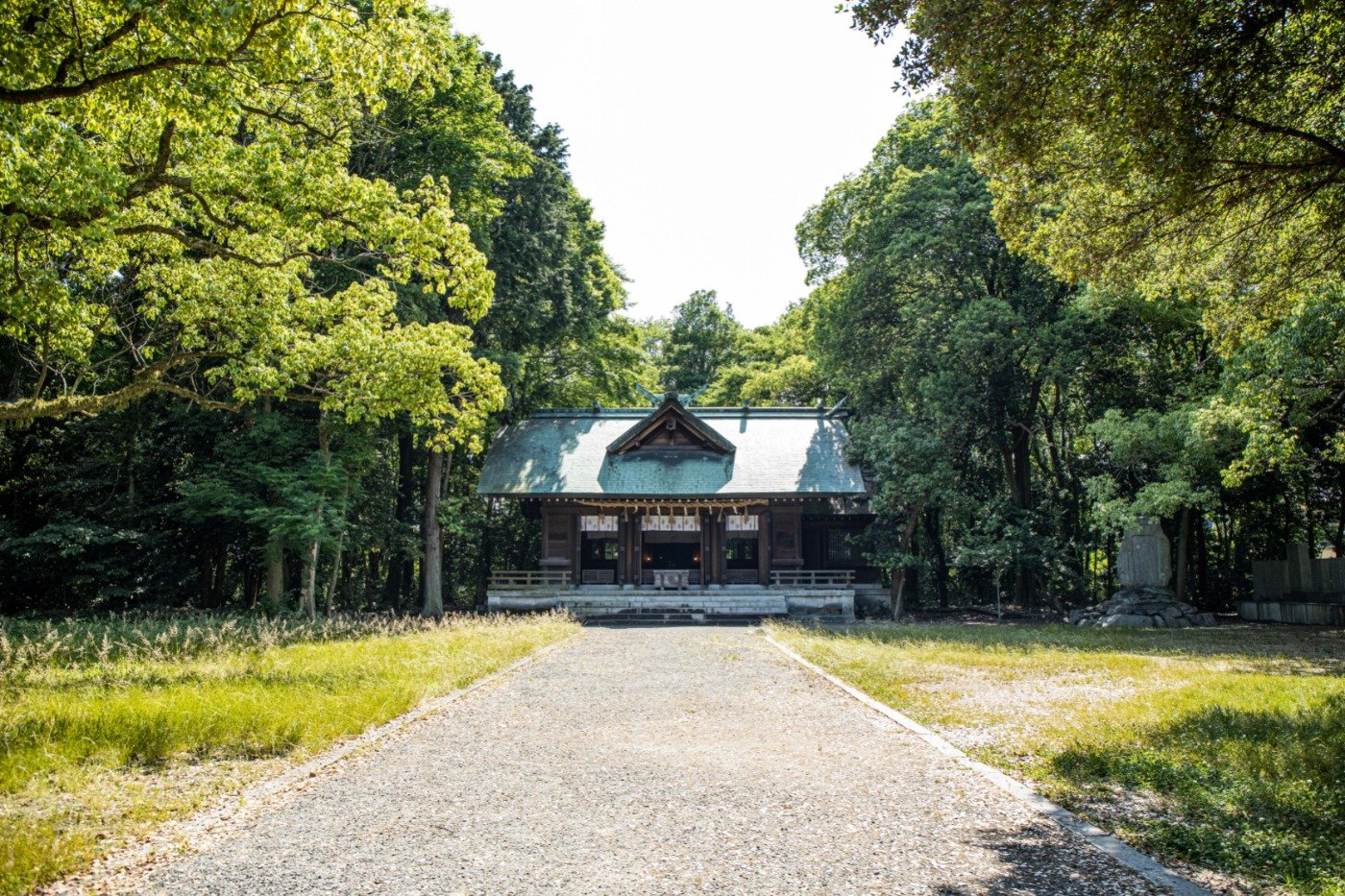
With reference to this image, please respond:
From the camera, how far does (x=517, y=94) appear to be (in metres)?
28.0

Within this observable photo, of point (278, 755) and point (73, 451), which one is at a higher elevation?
point (73, 451)

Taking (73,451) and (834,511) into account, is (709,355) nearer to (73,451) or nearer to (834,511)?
(834,511)

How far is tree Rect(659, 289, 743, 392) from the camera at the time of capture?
50688 mm

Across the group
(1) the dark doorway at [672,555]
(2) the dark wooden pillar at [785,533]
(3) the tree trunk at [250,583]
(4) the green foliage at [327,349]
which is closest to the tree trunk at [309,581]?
(4) the green foliage at [327,349]

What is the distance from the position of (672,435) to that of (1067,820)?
23.6 metres

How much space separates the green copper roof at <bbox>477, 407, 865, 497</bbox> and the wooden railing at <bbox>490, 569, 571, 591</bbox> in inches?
97.0

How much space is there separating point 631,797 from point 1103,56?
7.47 metres

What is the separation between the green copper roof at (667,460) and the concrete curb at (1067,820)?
18.3m

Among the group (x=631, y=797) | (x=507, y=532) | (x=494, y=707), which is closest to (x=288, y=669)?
(x=494, y=707)

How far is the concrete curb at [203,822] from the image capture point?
13.8ft

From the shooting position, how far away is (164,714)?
7.55 m

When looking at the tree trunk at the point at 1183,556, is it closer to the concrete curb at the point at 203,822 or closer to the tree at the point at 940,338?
the tree at the point at 940,338

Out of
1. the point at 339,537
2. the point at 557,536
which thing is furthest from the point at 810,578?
the point at 339,537

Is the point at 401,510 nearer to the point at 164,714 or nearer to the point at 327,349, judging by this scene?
the point at 327,349
